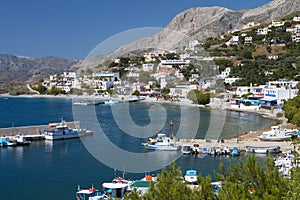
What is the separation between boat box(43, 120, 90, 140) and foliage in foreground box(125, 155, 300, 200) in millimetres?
8377

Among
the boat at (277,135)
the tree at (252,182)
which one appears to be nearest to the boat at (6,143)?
the boat at (277,135)

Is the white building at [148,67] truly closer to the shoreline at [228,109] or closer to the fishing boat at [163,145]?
the shoreline at [228,109]

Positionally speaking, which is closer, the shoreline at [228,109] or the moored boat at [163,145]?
the moored boat at [163,145]

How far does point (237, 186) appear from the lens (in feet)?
9.73

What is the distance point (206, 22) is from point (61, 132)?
192 ft

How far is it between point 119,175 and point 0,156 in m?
3.35

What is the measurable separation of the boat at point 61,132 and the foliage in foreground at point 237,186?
838cm

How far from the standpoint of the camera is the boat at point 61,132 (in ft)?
37.4

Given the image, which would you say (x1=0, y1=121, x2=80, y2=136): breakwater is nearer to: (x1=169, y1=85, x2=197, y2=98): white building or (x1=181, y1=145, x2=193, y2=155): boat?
(x1=181, y1=145, x2=193, y2=155): boat

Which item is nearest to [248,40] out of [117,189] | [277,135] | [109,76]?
[109,76]

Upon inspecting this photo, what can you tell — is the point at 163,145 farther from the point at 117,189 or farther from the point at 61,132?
the point at 117,189

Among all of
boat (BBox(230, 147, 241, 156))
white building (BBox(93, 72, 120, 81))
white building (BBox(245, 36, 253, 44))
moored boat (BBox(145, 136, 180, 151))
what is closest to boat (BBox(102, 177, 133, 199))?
boat (BBox(230, 147, 241, 156))

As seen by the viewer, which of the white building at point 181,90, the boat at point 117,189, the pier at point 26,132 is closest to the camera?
the boat at point 117,189

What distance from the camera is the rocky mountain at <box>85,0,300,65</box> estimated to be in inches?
1887
